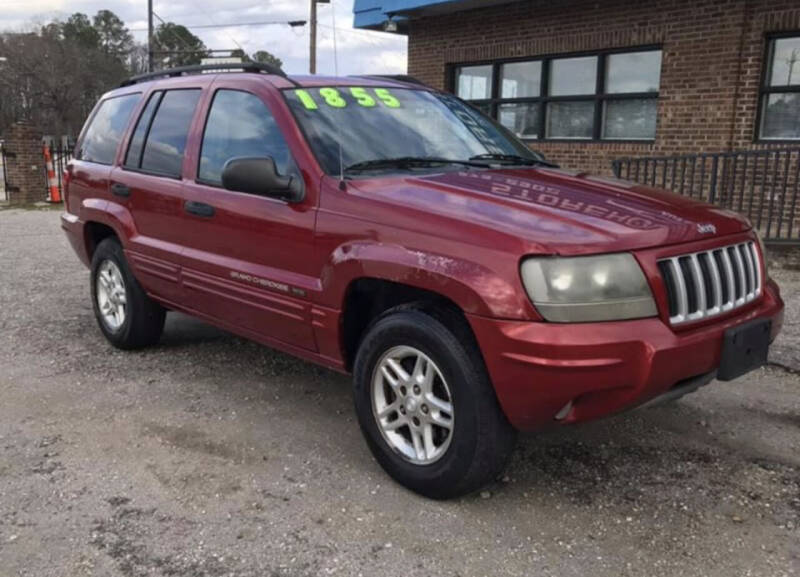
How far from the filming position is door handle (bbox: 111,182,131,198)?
488 cm

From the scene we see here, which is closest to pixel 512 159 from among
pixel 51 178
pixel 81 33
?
pixel 51 178

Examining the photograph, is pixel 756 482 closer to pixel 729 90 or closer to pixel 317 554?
pixel 317 554

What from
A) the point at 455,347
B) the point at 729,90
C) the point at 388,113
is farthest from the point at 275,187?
the point at 729,90

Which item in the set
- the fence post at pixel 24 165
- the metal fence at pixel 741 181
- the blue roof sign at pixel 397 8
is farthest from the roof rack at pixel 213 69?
the fence post at pixel 24 165

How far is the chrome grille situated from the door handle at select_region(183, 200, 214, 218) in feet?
7.91

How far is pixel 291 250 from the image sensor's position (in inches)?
142

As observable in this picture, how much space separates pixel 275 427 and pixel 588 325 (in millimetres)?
1960

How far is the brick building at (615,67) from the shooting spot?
942 cm

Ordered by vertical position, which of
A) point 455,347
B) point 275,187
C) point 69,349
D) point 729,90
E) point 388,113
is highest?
point 729,90

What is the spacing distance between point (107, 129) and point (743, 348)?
177 inches

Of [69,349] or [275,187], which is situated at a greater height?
[275,187]

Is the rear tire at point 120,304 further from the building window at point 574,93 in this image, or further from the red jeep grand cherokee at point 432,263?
the building window at point 574,93

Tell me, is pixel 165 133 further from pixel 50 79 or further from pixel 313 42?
pixel 50 79

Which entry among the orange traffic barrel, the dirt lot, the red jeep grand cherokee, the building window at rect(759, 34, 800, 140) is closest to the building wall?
the building window at rect(759, 34, 800, 140)
